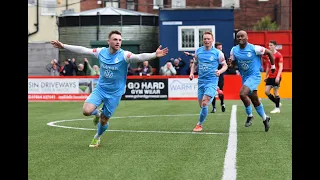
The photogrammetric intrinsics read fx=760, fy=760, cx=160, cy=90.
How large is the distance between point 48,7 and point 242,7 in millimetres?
16012

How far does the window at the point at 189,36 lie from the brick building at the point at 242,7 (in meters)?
18.9

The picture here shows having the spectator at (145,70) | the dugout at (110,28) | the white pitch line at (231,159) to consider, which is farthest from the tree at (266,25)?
the white pitch line at (231,159)

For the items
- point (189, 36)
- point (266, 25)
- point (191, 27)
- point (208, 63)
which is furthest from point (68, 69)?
point (266, 25)

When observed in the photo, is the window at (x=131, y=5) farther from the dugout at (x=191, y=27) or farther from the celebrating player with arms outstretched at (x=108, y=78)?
the celebrating player with arms outstretched at (x=108, y=78)

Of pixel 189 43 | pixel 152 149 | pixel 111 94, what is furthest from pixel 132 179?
pixel 189 43

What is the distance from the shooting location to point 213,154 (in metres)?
11.3

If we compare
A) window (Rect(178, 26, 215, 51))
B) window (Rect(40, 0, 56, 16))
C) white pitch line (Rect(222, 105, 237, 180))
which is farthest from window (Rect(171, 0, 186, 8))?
white pitch line (Rect(222, 105, 237, 180))

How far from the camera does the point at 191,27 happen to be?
43.3 metres

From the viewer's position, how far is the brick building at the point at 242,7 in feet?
205

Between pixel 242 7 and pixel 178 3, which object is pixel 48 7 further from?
pixel 242 7

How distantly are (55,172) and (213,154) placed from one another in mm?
2775

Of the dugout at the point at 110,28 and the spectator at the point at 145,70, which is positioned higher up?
the dugout at the point at 110,28
